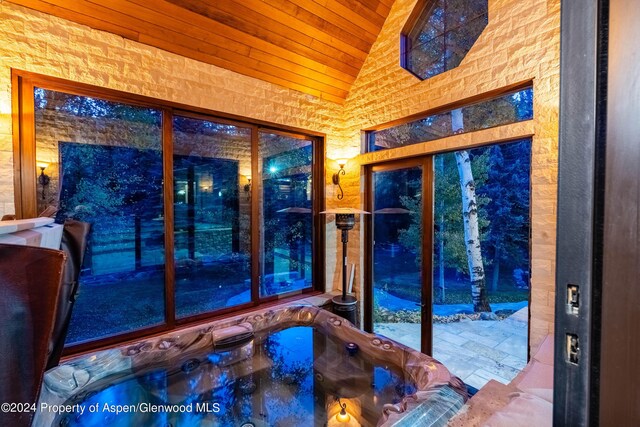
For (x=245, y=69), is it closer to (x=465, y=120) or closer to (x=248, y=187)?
(x=248, y=187)

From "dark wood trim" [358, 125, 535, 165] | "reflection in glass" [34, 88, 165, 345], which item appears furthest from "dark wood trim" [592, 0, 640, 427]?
"reflection in glass" [34, 88, 165, 345]

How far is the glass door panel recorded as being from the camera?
3348mm

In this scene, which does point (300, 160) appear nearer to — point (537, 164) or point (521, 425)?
point (537, 164)

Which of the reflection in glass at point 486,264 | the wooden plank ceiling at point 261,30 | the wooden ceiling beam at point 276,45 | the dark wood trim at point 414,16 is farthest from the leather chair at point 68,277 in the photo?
the dark wood trim at point 414,16

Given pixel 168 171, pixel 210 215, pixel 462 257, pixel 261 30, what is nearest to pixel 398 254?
pixel 462 257

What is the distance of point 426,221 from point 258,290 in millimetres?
2252

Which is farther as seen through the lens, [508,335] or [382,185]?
[382,185]

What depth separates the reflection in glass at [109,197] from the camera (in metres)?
2.45

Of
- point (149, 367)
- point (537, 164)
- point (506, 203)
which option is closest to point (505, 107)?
point (537, 164)

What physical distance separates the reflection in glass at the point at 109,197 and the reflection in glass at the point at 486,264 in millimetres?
3073

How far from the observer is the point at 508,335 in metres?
2.82

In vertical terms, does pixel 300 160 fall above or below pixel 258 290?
above

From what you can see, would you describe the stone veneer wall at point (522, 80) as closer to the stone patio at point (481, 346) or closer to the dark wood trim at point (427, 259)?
the dark wood trim at point (427, 259)

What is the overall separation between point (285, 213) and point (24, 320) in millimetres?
3247
